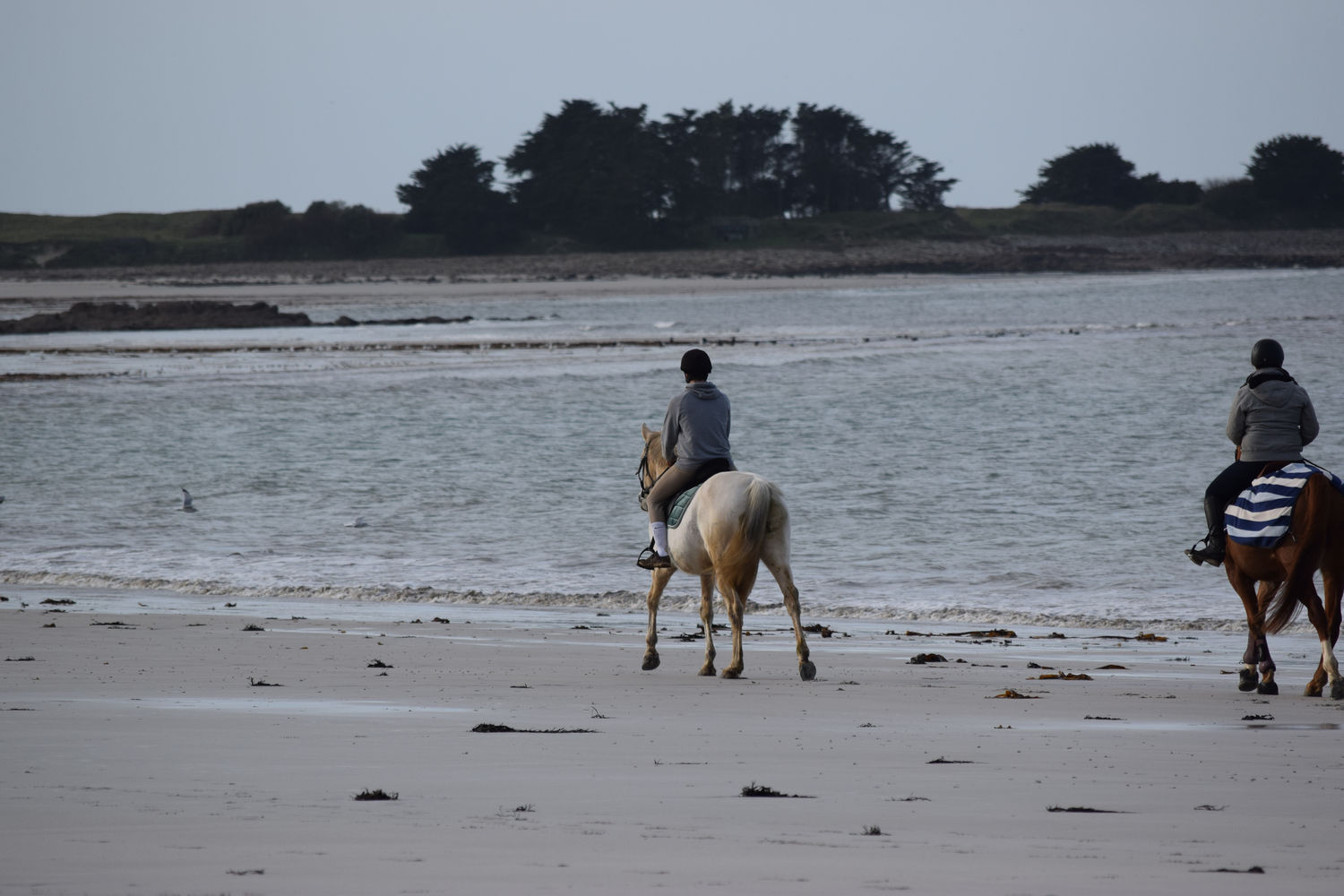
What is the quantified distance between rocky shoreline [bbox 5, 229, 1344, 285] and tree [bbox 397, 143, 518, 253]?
2645 millimetres

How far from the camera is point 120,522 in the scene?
19.6 metres

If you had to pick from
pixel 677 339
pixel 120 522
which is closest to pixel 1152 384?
pixel 677 339

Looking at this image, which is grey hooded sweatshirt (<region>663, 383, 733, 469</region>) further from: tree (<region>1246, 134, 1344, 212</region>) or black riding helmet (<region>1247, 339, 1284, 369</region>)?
tree (<region>1246, 134, 1344, 212</region>)

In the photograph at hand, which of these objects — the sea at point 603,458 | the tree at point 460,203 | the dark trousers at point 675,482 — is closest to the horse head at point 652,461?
the dark trousers at point 675,482

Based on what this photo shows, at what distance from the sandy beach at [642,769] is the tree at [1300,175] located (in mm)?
125911

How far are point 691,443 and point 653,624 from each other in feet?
4.33

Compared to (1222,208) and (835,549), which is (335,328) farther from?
(1222,208)

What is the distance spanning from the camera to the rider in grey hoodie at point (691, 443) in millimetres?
10812

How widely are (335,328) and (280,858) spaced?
51890mm

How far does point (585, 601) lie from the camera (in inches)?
580

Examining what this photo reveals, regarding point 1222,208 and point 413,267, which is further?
point 1222,208

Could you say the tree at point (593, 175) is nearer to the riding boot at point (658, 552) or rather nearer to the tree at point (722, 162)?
the tree at point (722, 162)

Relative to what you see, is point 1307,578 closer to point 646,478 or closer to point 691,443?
point 691,443

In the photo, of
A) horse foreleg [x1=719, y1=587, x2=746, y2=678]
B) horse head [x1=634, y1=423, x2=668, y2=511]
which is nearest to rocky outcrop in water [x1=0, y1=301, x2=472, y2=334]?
horse head [x1=634, y1=423, x2=668, y2=511]
